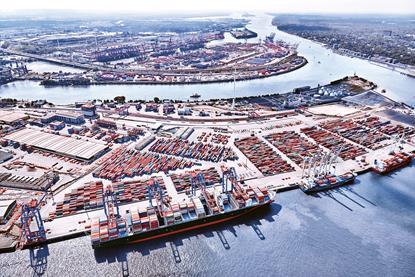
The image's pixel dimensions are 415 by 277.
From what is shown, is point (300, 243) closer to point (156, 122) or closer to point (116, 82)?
point (156, 122)

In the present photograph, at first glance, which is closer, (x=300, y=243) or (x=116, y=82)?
(x=300, y=243)

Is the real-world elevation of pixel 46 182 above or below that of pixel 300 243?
above

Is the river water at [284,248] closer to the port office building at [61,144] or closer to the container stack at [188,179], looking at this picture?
the container stack at [188,179]

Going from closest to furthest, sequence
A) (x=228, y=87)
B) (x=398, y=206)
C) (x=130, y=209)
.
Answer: (x=130, y=209)
(x=398, y=206)
(x=228, y=87)

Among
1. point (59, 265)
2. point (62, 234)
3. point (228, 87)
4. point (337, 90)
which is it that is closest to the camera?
point (59, 265)

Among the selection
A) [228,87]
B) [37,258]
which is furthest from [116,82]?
[37,258]

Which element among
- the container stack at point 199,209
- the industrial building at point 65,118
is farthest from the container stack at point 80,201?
the industrial building at point 65,118

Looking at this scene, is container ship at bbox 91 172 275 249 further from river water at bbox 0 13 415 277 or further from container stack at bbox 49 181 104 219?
container stack at bbox 49 181 104 219

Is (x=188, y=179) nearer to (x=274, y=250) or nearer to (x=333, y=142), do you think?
(x=274, y=250)
